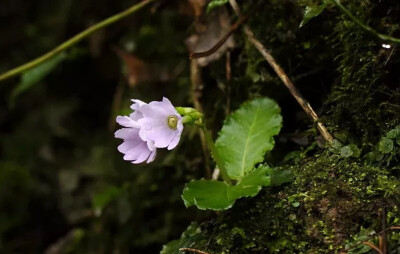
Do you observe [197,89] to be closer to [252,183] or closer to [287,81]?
[287,81]

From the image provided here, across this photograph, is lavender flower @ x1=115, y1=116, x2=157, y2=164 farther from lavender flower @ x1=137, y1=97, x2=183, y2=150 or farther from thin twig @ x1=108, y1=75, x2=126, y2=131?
thin twig @ x1=108, y1=75, x2=126, y2=131

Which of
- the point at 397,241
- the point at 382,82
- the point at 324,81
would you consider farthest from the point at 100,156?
the point at 397,241

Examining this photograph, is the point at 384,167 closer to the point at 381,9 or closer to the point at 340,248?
the point at 340,248

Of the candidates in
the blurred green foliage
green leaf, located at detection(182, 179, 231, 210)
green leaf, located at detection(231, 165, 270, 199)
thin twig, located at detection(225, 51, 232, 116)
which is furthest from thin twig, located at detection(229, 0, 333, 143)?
green leaf, located at detection(182, 179, 231, 210)

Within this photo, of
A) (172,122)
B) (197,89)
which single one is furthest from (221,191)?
(197,89)

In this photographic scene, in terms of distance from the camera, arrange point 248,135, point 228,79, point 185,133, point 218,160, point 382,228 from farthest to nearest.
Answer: point 185,133
point 228,79
point 248,135
point 218,160
point 382,228

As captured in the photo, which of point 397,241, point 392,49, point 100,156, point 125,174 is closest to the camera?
point 397,241
